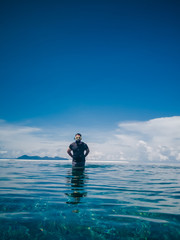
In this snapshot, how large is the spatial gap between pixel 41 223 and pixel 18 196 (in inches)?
95.1

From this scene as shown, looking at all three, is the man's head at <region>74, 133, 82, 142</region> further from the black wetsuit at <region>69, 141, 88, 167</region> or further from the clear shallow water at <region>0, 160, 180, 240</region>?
the clear shallow water at <region>0, 160, 180, 240</region>

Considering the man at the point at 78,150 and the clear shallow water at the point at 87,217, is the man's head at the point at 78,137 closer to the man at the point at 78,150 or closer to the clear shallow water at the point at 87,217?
the man at the point at 78,150

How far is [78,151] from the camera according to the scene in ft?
41.8

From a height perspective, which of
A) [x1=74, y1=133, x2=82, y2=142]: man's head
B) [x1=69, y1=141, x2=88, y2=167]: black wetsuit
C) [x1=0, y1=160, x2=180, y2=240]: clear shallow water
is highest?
[x1=74, y1=133, x2=82, y2=142]: man's head

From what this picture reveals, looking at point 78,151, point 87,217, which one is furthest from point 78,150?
point 87,217

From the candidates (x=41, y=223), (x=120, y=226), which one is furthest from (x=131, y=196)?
(x=41, y=223)

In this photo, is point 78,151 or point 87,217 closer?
point 87,217

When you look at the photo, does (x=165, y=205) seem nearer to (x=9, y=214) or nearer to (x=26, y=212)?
(x=26, y=212)

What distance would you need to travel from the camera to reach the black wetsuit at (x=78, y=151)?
41.8ft

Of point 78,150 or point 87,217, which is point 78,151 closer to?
point 78,150

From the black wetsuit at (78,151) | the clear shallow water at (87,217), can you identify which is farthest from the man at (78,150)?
the clear shallow water at (87,217)

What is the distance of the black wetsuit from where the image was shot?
1275 cm

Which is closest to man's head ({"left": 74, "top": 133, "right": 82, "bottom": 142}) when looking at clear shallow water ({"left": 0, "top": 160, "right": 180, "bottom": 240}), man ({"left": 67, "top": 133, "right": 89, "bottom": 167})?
man ({"left": 67, "top": 133, "right": 89, "bottom": 167})

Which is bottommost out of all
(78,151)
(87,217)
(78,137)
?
(87,217)
